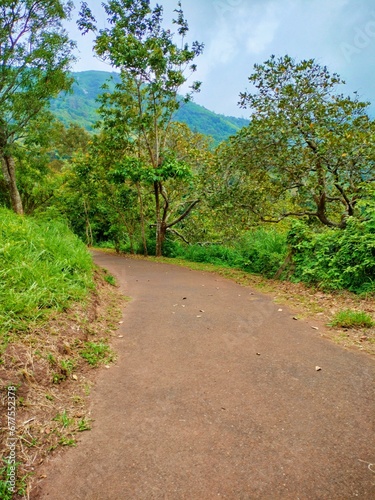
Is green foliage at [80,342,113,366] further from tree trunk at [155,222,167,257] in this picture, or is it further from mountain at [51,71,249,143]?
mountain at [51,71,249,143]

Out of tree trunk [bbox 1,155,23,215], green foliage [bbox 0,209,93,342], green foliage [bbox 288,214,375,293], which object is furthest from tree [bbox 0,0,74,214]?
green foliage [bbox 288,214,375,293]

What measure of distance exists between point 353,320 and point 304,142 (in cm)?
558

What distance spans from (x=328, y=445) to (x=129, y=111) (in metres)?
12.9

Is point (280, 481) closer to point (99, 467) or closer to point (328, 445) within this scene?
point (328, 445)

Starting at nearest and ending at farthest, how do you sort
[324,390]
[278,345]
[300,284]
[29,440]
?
[29,440] < [324,390] < [278,345] < [300,284]

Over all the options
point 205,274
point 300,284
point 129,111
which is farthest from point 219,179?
point 129,111

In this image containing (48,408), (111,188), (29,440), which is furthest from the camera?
(111,188)

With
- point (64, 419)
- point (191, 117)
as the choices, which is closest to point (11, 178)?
point (64, 419)

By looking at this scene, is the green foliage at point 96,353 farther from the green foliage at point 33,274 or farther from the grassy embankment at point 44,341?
the green foliage at point 33,274

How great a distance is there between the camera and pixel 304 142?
339 inches

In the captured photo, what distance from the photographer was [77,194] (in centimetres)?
1543

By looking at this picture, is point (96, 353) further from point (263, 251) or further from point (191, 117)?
point (191, 117)

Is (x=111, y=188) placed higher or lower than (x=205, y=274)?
higher

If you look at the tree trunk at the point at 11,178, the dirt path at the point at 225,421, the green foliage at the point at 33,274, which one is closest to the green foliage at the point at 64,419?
the dirt path at the point at 225,421
